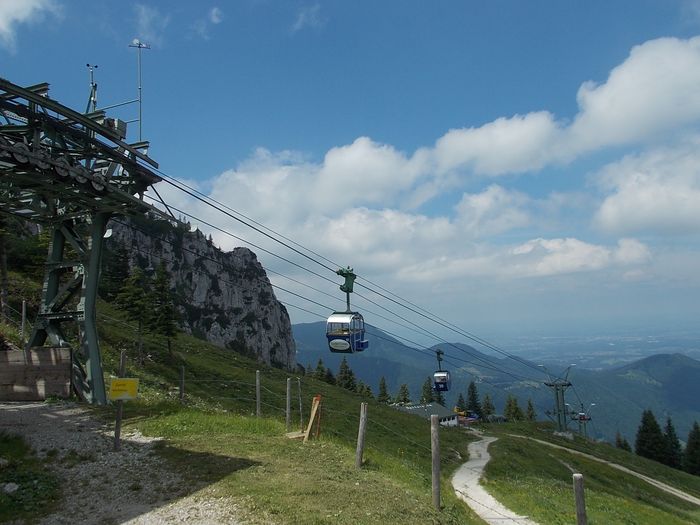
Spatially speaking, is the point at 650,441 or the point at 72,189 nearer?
the point at 72,189

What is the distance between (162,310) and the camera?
55312mm

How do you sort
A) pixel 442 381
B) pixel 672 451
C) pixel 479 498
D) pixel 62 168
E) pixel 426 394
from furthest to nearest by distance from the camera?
1. pixel 426 394
2. pixel 672 451
3. pixel 442 381
4. pixel 479 498
5. pixel 62 168

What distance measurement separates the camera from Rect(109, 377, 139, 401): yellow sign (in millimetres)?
14461

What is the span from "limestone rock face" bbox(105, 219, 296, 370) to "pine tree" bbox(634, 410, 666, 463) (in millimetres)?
104814

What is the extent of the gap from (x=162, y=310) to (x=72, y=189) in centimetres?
3667

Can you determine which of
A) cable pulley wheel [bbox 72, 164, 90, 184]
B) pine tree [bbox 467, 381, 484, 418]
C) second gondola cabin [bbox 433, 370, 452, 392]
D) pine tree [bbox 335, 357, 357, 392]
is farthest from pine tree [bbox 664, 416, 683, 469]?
cable pulley wheel [bbox 72, 164, 90, 184]

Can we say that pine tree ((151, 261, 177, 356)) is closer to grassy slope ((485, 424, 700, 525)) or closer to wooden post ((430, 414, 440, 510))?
grassy slope ((485, 424, 700, 525))

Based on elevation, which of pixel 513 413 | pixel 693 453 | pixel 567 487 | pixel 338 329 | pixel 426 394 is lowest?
pixel 693 453

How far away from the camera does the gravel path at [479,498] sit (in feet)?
61.4

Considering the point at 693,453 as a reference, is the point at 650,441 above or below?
above

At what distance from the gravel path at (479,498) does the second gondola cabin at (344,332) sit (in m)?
9.33

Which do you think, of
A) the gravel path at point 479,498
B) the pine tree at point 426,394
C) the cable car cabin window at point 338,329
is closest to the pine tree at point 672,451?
the pine tree at point 426,394

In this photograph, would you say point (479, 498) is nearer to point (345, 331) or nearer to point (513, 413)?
point (345, 331)

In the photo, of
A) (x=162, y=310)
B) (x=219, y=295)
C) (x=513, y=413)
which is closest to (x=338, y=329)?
(x=162, y=310)
